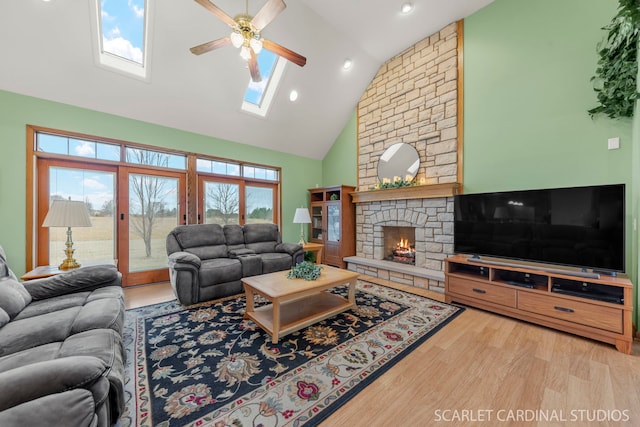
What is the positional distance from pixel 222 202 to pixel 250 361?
3446 mm

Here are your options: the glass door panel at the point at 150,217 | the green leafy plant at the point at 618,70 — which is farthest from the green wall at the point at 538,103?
the glass door panel at the point at 150,217

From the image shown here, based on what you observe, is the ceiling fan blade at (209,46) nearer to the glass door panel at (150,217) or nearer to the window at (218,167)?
the window at (218,167)

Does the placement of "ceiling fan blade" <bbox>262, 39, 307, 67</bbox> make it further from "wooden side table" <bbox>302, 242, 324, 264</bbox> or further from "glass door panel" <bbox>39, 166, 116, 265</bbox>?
"wooden side table" <bbox>302, 242, 324, 264</bbox>

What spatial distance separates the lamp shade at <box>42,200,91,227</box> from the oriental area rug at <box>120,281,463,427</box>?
45.3 inches

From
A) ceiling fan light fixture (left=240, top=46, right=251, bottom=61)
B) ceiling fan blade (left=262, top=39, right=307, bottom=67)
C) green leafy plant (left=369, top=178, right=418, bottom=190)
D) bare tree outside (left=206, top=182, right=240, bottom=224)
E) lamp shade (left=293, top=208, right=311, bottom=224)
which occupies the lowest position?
lamp shade (left=293, top=208, right=311, bottom=224)

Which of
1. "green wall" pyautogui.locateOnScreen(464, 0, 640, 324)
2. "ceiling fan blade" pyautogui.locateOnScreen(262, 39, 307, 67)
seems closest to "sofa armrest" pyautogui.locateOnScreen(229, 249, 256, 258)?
"ceiling fan blade" pyautogui.locateOnScreen(262, 39, 307, 67)

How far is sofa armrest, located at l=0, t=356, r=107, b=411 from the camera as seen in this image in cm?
79

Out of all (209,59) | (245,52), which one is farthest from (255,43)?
(209,59)

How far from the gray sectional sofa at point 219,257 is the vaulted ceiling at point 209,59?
1.88m

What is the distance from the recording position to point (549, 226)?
8.18ft

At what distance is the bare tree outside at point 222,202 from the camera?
453 centimetres

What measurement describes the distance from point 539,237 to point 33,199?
19.7 ft

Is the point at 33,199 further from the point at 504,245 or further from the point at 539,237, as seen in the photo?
the point at 539,237

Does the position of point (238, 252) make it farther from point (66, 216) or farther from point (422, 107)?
point (422, 107)
